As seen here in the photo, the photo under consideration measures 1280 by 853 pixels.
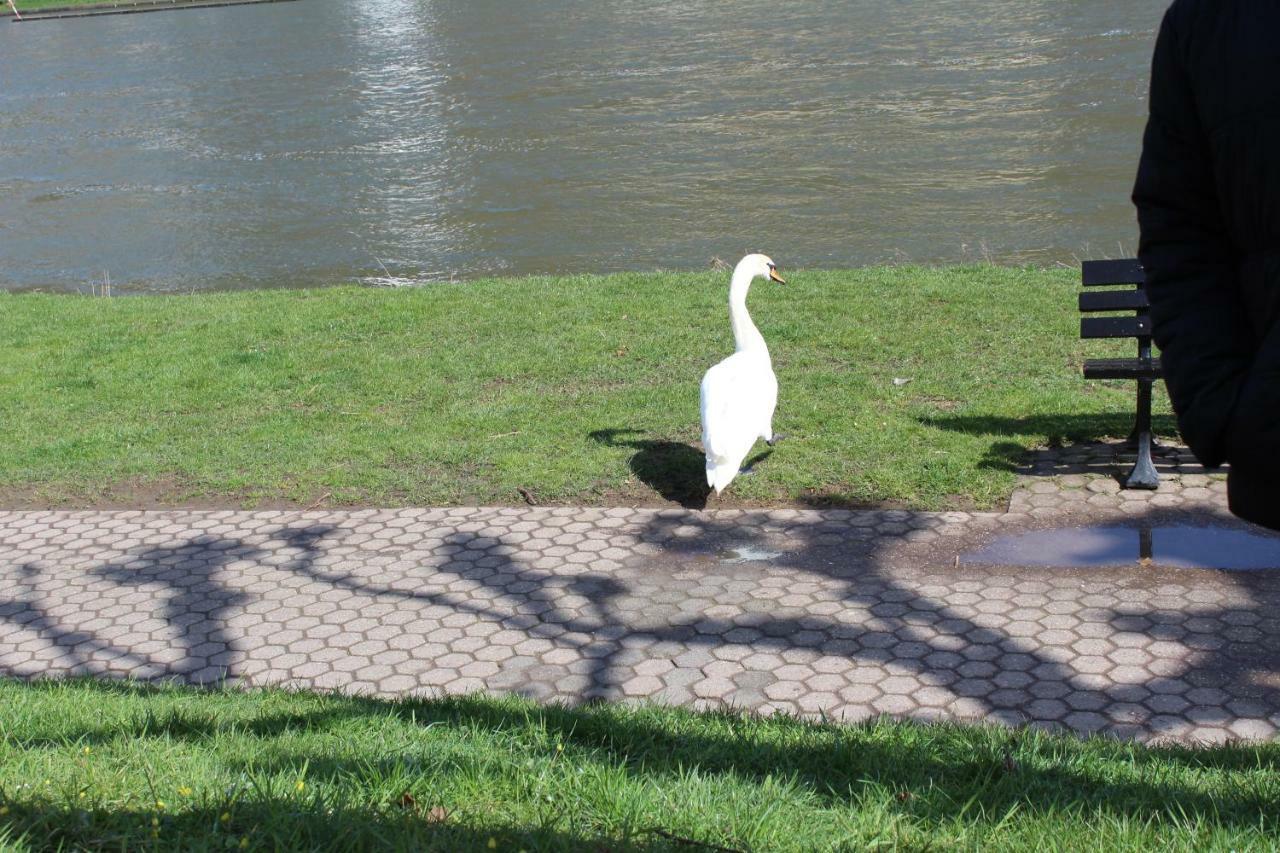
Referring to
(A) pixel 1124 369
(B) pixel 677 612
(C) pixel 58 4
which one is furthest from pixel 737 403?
(C) pixel 58 4

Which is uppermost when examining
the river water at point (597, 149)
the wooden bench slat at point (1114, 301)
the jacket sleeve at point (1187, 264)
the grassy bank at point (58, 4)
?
the grassy bank at point (58, 4)

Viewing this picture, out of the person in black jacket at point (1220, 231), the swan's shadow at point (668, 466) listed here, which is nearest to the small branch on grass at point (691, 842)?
the person in black jacket at point (1220, 231)

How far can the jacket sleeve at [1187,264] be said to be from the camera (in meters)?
2.38

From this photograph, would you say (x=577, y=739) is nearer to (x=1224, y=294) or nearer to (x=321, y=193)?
(x=1224, y=294)

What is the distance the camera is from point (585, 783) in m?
3.47

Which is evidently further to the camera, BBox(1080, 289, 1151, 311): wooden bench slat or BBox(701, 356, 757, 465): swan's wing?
BBox(1080, 289, 1151, 311): wooden bench slat

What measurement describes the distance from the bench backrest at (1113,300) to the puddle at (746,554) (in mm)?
2139

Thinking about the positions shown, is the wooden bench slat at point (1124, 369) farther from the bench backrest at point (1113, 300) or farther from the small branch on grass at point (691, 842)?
the small branch on grass at point (691, 842)

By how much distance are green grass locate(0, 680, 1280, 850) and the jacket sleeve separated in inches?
47.7

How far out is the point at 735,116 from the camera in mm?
23328

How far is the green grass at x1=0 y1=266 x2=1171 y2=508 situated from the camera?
731 centimetres

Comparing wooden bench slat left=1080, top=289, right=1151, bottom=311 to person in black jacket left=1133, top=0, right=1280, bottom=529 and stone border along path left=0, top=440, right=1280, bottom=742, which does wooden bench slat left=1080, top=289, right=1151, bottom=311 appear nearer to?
stone border along path left=0, top=440, right=1280, bottom=742

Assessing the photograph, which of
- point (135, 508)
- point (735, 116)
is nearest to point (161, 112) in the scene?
point (735, 116)

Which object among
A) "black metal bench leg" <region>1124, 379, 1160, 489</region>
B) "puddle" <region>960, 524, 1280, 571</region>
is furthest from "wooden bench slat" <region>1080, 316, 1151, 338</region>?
"puddle" <region>960, 524, 1280, 571</region>
